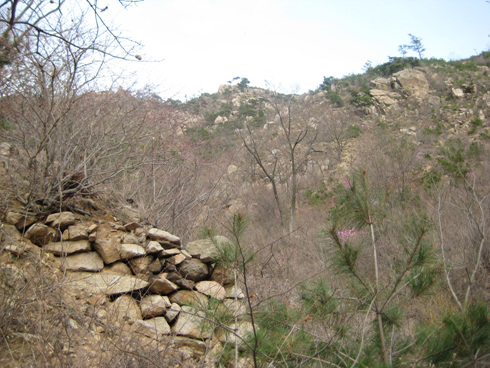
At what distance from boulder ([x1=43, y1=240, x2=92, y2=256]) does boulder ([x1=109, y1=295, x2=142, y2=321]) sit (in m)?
0.79

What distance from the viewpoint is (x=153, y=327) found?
313 cm

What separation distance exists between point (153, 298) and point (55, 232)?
1373 mm

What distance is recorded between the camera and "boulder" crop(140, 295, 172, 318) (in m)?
3.37

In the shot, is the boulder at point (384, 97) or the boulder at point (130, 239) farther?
the boulder at point (384, 97)

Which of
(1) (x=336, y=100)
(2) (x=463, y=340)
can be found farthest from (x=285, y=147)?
(2) (x=463, y=340)

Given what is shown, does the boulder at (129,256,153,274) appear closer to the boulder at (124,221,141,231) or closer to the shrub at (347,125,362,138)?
the boulder at (124,221,141,231)

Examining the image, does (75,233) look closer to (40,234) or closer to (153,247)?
(40,234)

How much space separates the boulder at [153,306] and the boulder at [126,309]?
0.06 metres

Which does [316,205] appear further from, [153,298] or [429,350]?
[429,350]

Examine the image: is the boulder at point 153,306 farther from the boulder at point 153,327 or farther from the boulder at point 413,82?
the boulder at point 413,82

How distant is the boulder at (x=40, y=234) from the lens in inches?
144

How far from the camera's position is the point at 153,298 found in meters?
3.50

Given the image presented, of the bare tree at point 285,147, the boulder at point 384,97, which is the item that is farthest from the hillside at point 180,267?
the boulder at point 384,97

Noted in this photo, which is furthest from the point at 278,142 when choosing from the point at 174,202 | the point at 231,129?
the point at 174,202
